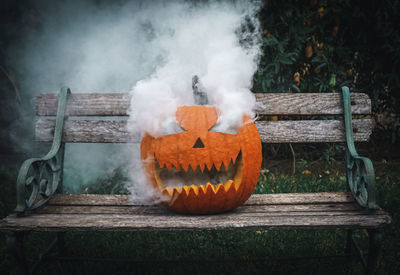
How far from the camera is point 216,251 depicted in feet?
7.04

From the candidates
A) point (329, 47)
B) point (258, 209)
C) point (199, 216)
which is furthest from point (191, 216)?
point (329, 47)

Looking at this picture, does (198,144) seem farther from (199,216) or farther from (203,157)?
(199,216)

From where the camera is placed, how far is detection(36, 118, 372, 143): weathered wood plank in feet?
6.59

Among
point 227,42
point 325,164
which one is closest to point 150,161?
point 227,42

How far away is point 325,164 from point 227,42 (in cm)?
175

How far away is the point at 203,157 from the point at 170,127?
23cm

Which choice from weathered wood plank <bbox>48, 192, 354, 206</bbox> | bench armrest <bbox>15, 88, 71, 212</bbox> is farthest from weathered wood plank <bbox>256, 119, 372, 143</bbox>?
bench armrest <bbox>15, 88, 71, 212</bbox>

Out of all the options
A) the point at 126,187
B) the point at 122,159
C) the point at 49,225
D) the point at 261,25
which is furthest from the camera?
the point at 122,159

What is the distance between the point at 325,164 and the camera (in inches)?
132

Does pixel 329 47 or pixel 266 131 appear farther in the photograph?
pixel 329 47

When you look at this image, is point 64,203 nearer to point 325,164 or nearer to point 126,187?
point 126,187

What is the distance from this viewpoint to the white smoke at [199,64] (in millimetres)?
1660

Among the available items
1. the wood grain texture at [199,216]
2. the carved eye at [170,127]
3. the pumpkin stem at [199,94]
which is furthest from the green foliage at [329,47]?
the carved eye at [170,127]

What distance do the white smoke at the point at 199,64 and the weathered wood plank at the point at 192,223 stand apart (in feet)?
1.08
